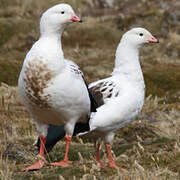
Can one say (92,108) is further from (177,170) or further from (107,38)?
(107,38)

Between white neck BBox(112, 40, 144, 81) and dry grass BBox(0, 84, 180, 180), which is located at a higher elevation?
white neck BBox(112, 40, 144, 81)

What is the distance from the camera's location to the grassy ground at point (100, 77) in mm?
7781

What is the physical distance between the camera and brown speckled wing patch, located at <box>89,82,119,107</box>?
33.1ft

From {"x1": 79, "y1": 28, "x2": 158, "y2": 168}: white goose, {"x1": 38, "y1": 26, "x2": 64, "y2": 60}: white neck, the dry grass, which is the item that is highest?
{"x1": 38, "y1": 26, "x2": 64, "y2": 60}: white neck

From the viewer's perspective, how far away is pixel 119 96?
393 inches

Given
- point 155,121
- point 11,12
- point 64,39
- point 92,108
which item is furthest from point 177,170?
point 11,12

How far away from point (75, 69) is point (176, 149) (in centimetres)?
247

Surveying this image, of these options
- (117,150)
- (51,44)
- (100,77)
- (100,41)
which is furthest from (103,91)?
(100,41)

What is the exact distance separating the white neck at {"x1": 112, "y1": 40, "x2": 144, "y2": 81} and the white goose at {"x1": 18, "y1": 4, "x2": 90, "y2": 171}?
2.63m

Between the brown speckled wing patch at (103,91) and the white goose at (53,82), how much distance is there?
1788 millimetres

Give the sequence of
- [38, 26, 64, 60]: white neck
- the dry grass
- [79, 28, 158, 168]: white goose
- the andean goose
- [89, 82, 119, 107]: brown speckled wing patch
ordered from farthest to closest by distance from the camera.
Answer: [89, 82, 119, 107]: brown speckled wing patch, [79, 28, 158, 168]: white goose, the andean goose, [38, 26, 64, 60]: white neck, the dry grass

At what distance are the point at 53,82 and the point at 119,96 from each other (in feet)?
8.46

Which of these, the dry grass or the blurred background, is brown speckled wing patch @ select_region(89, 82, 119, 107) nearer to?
the dry grass

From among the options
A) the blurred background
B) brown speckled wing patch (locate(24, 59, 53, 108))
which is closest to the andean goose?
brown speckled wing patch (locate(24, 59, 53, 108))
